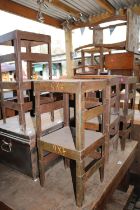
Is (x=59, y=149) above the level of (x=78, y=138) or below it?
below

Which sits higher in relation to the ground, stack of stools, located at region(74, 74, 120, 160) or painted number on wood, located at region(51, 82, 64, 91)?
painted number on wood, located at region(51, 82, 64, 91)

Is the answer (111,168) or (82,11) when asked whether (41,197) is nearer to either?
(111,168)

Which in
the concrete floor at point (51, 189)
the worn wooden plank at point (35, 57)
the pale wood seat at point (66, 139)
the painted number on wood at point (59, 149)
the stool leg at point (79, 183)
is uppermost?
the worn wooden plank at point (35, 57)

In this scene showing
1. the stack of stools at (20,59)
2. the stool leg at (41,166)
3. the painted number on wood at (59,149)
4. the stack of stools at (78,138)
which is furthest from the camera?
the stack of stools at (20,59)

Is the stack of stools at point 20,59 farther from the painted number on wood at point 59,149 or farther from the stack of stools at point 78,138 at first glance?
the painted number on wood at point 59,149

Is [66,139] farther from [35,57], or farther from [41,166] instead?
[35,57]

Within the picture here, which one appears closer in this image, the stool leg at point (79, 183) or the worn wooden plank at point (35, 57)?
the stool leg at point (79, 183)

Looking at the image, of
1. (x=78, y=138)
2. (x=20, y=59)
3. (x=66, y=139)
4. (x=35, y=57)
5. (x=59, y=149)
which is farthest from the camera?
(x=35, y=57)

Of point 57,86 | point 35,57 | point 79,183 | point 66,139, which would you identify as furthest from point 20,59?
point 79,183

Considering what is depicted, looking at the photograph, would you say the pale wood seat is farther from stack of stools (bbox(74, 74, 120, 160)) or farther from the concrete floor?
the concrete floor

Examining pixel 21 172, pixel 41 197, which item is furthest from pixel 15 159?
pixel 41 197

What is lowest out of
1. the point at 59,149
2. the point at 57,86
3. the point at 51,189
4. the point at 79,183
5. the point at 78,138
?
the point at 51,189

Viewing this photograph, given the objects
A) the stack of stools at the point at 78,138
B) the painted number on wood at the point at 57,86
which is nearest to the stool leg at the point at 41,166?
the stack of stools at the point at 78,138

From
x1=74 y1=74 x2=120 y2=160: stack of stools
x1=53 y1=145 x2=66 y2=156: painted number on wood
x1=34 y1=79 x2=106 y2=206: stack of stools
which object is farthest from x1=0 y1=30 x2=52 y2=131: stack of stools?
x1=74 y1=74 x2=120 y2=160: stack of stools
